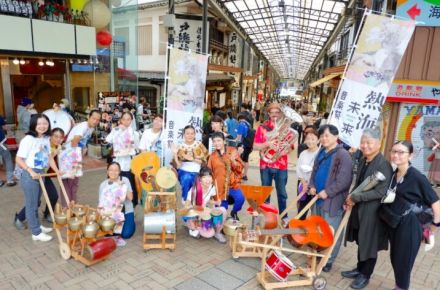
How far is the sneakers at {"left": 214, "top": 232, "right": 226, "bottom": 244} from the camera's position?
4667 millimetres

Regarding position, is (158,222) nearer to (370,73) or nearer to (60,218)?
(60,218)

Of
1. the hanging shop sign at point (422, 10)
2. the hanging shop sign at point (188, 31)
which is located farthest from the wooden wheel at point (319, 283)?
the hanging shop sign at point (188, 31)

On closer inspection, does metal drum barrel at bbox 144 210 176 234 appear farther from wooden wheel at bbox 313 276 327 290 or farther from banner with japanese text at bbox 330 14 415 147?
banner with japanese text at bbox 330 14 415 147

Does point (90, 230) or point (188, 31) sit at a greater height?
point (188, 31)

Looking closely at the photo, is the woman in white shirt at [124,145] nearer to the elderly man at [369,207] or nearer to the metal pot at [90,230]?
the metal pot at [90,230]

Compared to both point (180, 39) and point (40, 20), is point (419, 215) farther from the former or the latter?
point (180, 39)

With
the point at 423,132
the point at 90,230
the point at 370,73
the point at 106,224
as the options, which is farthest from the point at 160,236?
the point at 423,132

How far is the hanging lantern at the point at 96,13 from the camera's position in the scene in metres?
8.70

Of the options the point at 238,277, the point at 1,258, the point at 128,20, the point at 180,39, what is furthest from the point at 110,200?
the point at 180,39

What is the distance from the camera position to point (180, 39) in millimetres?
14312

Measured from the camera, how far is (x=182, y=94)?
5.44 meters

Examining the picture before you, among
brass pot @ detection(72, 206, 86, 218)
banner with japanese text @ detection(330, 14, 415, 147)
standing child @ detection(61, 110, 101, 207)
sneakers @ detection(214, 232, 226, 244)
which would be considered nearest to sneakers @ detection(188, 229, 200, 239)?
sneakers @ detection(214, 232, 226, 244)

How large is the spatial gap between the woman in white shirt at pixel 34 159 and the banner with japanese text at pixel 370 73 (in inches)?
160

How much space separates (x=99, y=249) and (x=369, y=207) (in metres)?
3.17
